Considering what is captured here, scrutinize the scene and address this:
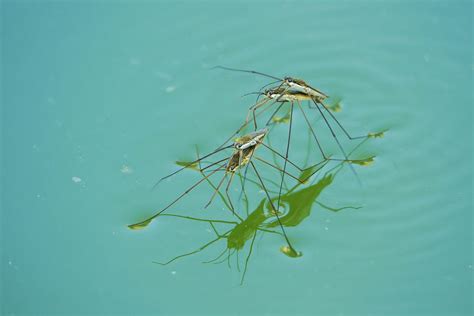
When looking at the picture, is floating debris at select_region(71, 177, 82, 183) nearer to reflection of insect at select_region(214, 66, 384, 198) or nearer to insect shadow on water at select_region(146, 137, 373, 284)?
insect shadow on water at select_region(146, 137, 373, 284)

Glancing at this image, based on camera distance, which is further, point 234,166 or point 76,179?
point 76,179

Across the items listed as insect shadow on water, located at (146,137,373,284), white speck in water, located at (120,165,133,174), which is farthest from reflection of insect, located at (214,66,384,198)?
white speck in water, located at (120,165,133,174)

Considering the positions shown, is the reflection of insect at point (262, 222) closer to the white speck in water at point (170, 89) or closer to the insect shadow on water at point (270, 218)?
the insect shadow on water at point (270, 218)

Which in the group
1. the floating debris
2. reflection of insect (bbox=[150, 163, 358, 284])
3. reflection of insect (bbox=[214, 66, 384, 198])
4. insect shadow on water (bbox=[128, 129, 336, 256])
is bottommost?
reflection of insect (bbox=[150, 163, 358, 284])

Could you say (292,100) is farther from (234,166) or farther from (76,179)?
(76,179)

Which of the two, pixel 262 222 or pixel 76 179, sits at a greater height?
pixel 76 179

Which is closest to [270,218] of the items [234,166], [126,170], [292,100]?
[234,166]

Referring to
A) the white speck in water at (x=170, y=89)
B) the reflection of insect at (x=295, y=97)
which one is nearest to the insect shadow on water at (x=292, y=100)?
the reflection of insect at (x=295, y=97)

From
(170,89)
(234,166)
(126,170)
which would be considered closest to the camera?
(234,166)
